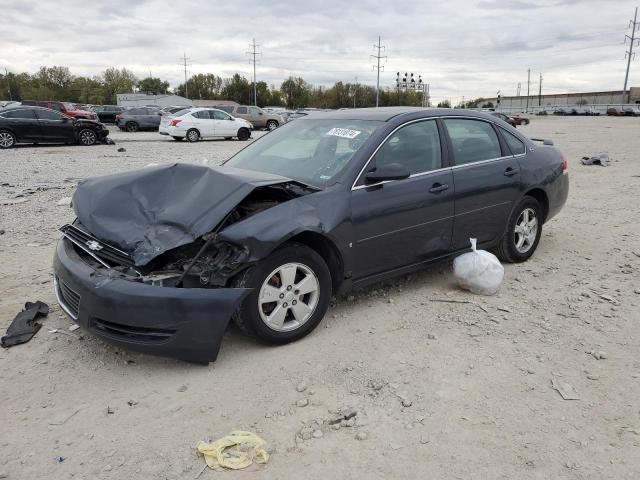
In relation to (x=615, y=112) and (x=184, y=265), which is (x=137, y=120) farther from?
(x=615, y=112)

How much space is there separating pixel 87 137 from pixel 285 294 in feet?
63.6

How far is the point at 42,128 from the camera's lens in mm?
19172

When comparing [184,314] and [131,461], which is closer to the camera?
[131,461]

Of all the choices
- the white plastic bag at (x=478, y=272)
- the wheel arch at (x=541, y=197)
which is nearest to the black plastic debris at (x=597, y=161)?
the wheel arch at (x=541, y=197)

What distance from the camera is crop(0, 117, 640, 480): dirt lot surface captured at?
2580 millimetres

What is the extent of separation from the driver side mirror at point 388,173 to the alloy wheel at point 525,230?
193 centimetres

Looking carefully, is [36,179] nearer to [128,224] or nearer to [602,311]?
[128,224]

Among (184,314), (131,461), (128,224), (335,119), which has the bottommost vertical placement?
(131,461)

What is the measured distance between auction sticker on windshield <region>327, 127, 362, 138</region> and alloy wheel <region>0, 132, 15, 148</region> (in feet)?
58.9

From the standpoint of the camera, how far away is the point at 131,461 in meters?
2.57

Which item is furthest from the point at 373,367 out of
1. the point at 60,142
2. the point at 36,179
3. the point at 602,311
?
the point at 60,142

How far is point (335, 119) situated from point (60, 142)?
59.5 feet

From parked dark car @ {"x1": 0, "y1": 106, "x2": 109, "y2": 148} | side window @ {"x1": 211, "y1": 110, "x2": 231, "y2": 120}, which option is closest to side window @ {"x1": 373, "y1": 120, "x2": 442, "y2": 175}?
parked dark car @ {"x1": 0, "y1": 106, "x2": 109, "y2": 148}

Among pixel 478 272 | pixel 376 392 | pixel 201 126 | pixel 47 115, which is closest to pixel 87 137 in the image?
pixel 47 115
